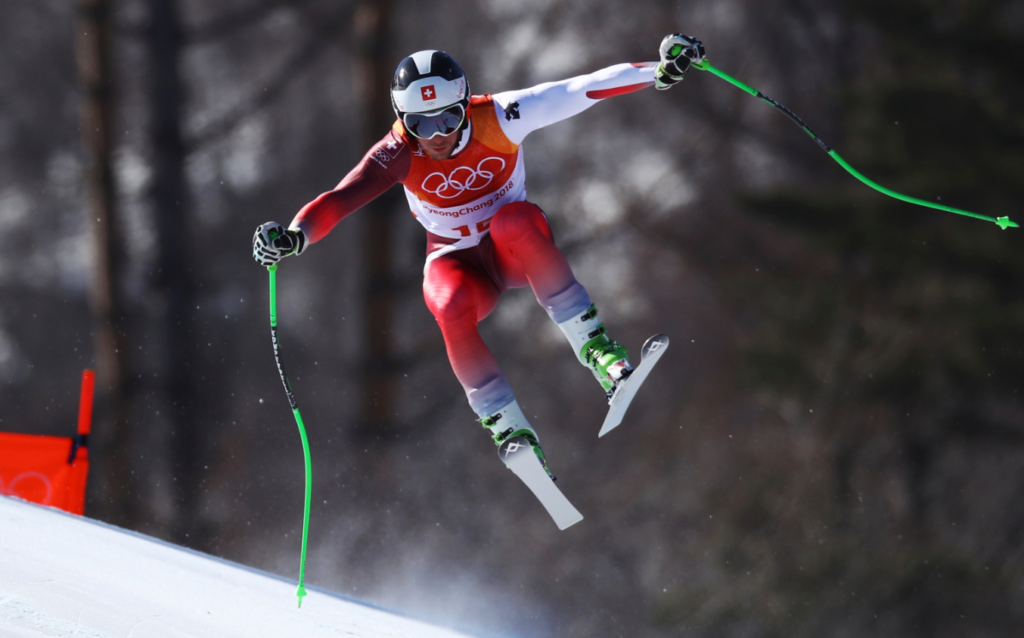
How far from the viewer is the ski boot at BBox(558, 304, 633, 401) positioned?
2570 millimetres

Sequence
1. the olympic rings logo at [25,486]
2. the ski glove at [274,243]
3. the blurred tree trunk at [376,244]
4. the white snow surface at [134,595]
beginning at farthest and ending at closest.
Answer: the blurred tree trunk at [376,244]
the olympic rings logo at [25,486]
the ski glove at [274,243]
the white snow surface at [134,595]

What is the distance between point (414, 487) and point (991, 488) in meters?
4.26

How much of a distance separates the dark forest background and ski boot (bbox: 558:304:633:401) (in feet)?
10.8

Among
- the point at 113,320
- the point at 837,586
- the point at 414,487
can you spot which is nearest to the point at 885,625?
the point at 837,586

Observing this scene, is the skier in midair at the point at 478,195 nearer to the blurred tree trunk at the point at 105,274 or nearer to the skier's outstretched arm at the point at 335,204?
the skier's outstretched arm at the point at 335,204

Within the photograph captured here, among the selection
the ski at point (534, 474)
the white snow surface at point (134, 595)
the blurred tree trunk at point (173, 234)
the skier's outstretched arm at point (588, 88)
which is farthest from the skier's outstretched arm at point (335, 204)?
the blurred tree trunk at point (173, 234)

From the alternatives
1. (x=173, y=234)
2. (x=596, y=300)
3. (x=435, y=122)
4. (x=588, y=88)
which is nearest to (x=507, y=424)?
(x=435, y=122)

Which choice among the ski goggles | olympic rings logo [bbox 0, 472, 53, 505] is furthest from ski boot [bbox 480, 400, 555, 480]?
olympic rings logo [bbox 0, 472, 53, 505]

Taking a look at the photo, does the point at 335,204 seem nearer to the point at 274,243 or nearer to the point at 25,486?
the point at 274,243

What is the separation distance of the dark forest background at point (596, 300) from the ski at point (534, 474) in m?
3.12

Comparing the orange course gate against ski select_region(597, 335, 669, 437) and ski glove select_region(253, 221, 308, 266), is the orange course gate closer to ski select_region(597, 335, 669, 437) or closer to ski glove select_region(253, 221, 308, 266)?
ski glove select_region(253, 221, 308, 266)

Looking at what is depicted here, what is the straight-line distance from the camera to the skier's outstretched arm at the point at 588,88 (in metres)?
2.41

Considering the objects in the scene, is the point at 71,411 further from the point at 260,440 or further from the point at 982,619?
the point at 982,619

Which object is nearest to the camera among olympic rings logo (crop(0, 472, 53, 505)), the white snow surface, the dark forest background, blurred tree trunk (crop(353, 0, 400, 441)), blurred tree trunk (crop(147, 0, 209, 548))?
the white snow surface
